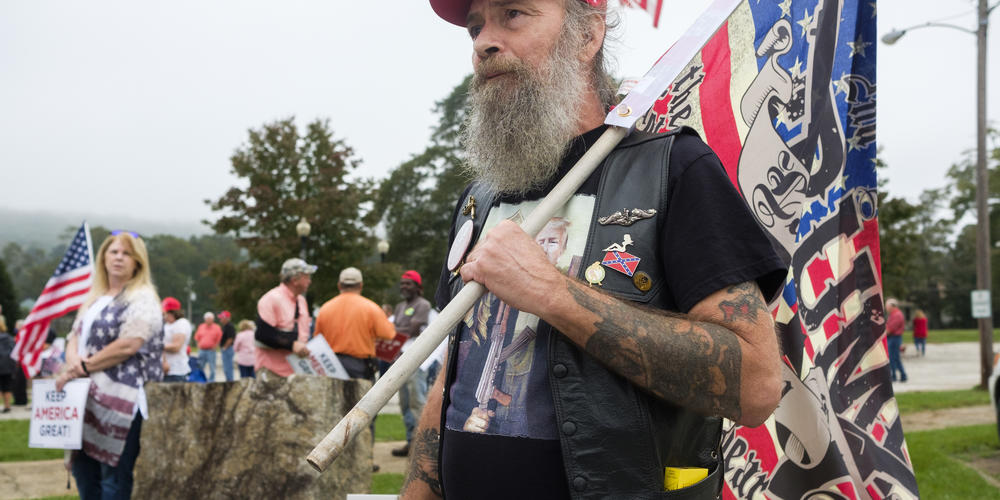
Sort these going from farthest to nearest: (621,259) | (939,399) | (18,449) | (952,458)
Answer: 1. (939,399)
2. (18,449)
3. (952,458)
4. (621,259)

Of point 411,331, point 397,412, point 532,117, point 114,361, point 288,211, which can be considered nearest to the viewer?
point 532,117

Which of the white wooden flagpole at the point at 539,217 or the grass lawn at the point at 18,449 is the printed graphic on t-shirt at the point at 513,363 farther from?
the grass lawn at the point at 18,449

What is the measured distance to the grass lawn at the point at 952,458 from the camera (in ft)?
19.9

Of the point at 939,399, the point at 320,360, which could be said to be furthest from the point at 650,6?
the point at 939,399

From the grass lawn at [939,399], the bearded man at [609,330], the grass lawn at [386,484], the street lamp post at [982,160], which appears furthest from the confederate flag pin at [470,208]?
the street lamp post at [982,160]

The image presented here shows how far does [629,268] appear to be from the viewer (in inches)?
63.4

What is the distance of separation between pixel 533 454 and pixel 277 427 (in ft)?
14.9

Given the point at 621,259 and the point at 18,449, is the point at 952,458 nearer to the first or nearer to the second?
the point at 621,259

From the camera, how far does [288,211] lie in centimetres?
2891

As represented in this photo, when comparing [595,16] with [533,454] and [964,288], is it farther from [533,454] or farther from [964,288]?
[964,288]

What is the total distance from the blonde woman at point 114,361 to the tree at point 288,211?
22.7 m

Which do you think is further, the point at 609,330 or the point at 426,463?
the point at 426,463

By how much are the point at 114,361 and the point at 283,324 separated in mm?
2167

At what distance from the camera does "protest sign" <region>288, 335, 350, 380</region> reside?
6.77m
